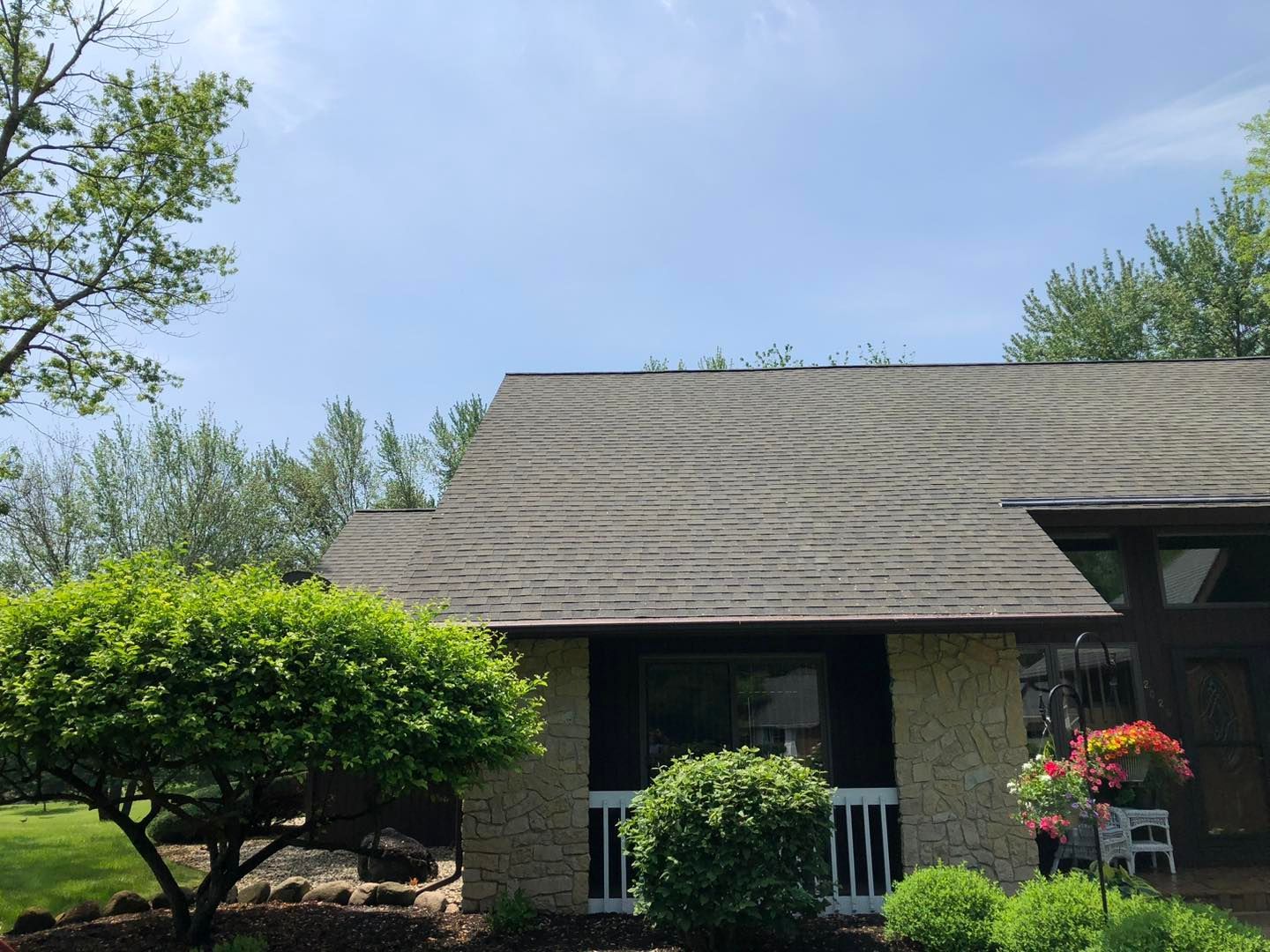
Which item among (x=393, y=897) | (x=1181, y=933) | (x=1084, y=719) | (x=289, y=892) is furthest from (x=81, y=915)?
(x=1084, y=719)

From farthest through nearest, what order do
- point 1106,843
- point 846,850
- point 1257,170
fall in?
point 1257,170 → point 846,850 → point 1106,843

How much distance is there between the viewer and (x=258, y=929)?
6.55m

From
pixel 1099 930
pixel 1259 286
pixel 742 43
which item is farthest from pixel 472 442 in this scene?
pixel 1259 286

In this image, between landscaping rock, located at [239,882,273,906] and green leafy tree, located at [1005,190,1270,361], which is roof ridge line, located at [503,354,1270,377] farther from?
green leafy tree, located at [1005,190,1270,361]

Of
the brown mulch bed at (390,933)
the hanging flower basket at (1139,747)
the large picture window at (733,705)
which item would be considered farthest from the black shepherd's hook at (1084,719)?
the large picture window at (733,705)

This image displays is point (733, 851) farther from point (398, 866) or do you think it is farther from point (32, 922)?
point (32, 922)

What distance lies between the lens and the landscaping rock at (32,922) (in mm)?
6688

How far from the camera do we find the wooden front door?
28.1ft

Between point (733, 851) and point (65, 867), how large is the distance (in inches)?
329

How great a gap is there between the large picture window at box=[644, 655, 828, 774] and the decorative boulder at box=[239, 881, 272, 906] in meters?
3.48

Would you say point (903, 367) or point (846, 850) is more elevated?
point (903, 367)

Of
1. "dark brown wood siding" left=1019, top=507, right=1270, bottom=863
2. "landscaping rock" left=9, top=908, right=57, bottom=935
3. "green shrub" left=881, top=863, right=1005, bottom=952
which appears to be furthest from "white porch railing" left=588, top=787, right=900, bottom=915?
"landscaping rock" left=9, top=908, right=57, bottom=935

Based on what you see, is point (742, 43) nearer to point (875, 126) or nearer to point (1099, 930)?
point (875, 126)

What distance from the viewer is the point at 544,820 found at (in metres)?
7.46
